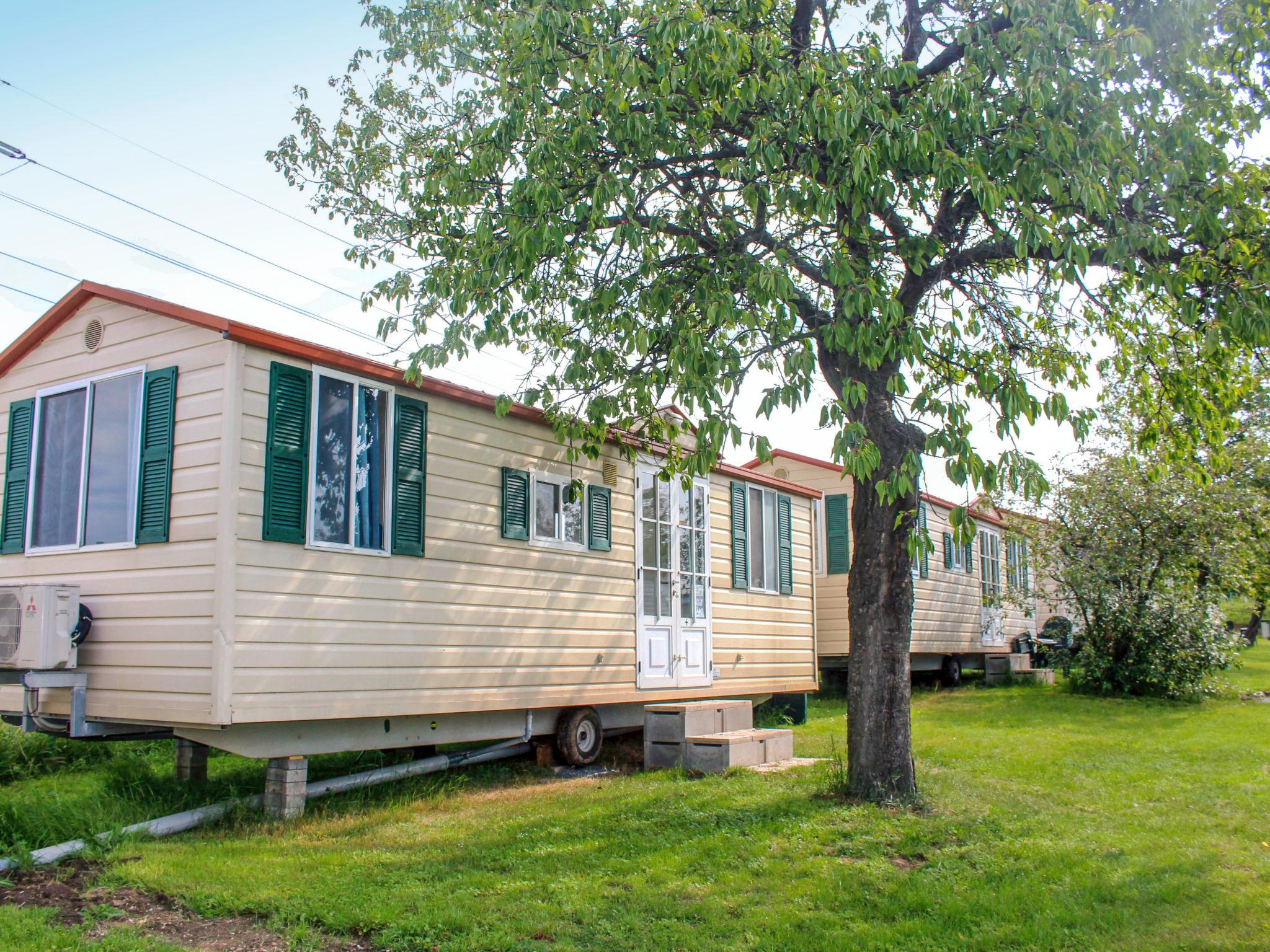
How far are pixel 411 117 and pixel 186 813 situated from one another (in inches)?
276

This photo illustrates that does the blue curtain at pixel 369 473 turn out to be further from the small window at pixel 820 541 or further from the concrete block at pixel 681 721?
the small window at pixel 820 541

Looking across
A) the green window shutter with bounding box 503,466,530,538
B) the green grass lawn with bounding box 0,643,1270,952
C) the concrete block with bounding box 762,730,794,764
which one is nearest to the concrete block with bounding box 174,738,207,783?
the green grass lawn with bounding box 0,643,1270,952

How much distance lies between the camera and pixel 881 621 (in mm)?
7375

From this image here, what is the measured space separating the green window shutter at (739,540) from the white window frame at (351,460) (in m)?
5.14

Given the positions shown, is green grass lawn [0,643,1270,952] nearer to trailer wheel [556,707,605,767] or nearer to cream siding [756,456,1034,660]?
trailer wheel [556,707,605,767]

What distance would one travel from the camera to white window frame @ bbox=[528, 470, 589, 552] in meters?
8.94

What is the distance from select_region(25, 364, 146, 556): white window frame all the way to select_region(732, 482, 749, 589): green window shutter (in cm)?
656

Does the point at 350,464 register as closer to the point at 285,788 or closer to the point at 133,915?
the point at 285,788

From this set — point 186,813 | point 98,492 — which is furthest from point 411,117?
point 186,813

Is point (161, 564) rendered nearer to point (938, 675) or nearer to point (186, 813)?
point (186, 813)

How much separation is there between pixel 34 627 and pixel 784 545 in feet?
27.8

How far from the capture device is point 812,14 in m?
7.91

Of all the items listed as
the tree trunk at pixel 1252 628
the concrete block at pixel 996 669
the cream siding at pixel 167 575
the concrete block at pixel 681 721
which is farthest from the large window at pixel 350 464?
the tree trunk at pixel 1252 628

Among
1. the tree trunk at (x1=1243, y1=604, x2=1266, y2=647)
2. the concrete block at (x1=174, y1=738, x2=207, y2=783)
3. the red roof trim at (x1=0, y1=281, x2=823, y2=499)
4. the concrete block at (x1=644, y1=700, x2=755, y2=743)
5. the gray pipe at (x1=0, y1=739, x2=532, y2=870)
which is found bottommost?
the gray pipe at (x1=0, y1=739, x2=532, y2=870)
